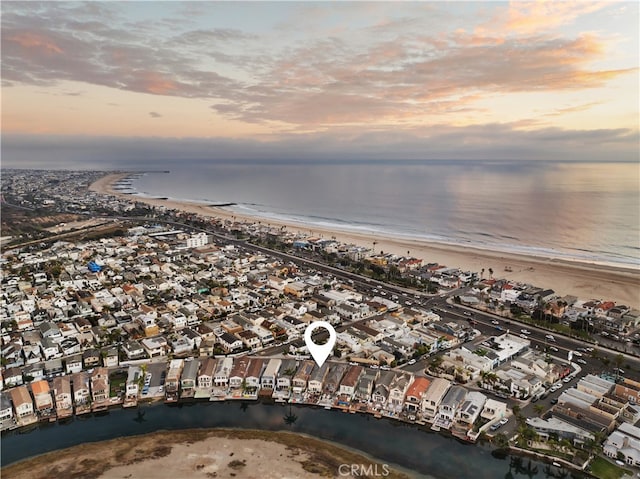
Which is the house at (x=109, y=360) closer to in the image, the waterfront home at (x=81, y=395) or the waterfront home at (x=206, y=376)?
the waterfront home at (x=81, y=395)

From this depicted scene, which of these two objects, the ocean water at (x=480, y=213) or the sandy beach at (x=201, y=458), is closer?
the sandy beach at (x=201, y=458)

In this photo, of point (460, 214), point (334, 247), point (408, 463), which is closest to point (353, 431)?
point (408, 463)

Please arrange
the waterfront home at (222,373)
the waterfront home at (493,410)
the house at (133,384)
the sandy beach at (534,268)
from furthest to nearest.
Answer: the sandy beach at (534,268), the waterfront home at (222,373), the house at (133,384), the waterfront home at (493,410)

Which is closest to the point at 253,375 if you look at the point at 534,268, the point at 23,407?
the point at 23,407

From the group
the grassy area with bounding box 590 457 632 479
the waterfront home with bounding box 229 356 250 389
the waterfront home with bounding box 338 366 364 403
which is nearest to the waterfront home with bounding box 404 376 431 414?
the waterfront home with bounding box 338 366 364 403

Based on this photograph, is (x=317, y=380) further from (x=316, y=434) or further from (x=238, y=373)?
(x=238, y=373)

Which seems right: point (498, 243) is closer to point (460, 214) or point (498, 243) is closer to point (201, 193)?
point (460, 214)

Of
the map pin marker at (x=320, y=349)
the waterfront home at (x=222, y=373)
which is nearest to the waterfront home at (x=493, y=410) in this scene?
the map pin marker at (x=320, y=349)

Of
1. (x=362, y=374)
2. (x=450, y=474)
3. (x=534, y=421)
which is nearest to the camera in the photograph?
(x=450, y=474)
